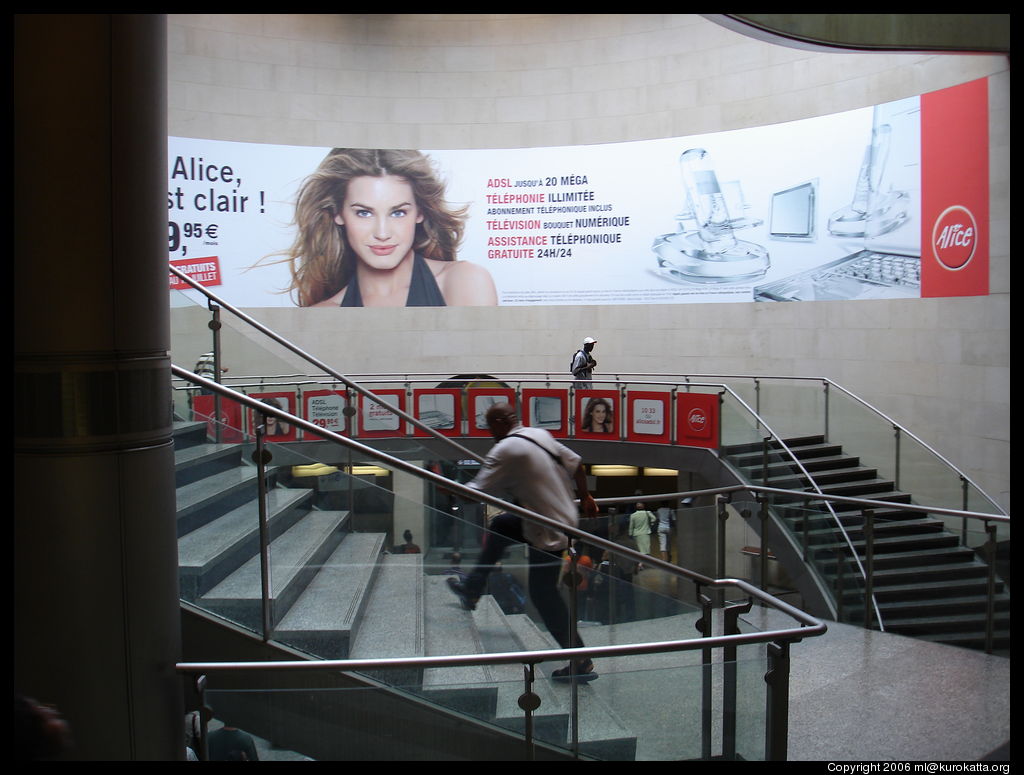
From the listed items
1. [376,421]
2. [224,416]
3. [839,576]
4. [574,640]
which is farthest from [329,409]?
[839,576]

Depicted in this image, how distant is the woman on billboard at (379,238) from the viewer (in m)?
15.7

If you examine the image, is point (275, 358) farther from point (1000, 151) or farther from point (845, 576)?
point (1000, 151)

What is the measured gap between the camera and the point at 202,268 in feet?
49.6

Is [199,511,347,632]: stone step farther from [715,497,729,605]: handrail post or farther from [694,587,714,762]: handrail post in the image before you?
[715,497,729,605]: handrail post

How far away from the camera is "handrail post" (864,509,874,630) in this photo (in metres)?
6.46

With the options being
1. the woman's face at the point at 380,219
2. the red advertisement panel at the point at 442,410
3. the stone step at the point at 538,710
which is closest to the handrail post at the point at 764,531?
the stone step at the point at 538,710

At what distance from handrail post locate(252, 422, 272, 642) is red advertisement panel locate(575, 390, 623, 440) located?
9313mm

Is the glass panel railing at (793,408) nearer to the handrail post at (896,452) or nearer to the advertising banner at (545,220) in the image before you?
the handrail post at (896,452)

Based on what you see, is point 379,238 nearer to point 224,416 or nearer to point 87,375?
point 224,416

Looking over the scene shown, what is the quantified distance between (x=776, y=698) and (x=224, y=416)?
112 inches

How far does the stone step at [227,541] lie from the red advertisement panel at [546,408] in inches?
365

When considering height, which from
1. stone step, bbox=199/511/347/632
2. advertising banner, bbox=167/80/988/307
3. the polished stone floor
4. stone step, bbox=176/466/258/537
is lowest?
the polished stone floor

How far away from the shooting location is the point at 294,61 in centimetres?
1609

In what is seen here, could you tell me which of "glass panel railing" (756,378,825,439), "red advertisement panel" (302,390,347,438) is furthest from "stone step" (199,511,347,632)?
"glass panel railing" (756,378,825,439)
